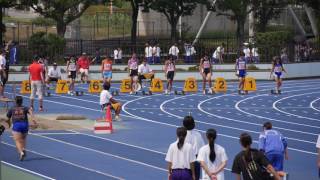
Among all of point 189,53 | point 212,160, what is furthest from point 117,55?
point 212,160

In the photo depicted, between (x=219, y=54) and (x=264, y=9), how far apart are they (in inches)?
480

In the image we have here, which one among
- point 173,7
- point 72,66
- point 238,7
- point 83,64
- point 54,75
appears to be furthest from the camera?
point 238,7

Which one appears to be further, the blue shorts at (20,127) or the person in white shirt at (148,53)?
the person in white shirt at (148,53)

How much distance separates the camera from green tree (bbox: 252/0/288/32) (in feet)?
201

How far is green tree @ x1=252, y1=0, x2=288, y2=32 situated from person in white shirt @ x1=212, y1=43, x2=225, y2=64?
9.90m

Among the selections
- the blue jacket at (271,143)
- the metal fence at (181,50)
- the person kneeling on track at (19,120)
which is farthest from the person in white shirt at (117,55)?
Answer: the blue jacket at (271,143)

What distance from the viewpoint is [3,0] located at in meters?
54.1

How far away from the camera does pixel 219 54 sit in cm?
5112

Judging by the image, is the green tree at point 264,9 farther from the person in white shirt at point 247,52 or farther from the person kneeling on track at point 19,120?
the person kneeling on track at point 19,120

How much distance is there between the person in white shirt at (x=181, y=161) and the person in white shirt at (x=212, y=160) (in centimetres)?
27

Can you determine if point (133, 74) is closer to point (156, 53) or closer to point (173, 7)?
point (156, 53)

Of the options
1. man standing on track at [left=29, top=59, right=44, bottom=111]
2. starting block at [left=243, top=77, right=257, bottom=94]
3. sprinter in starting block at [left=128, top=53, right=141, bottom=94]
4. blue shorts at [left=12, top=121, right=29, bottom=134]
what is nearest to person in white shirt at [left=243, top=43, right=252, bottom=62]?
starting block at [left=243, top=77, right=257, bottom=94]

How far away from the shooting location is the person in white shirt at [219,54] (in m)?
51.2

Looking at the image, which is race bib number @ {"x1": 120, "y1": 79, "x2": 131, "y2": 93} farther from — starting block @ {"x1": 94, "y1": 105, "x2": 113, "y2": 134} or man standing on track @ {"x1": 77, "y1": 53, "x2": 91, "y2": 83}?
starting block @ {"x1": 94, "y1": 105, "x2": 113, "y2": 134}
